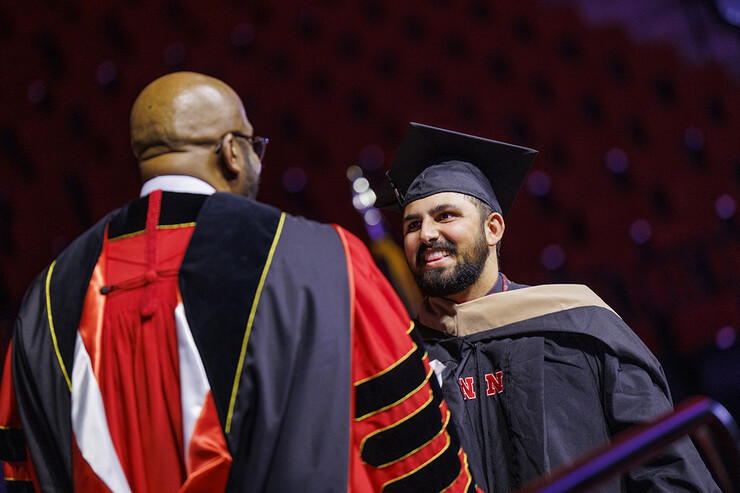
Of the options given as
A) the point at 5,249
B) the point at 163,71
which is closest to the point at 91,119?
the point at 163,71

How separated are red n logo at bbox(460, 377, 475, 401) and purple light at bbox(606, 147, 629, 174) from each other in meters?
4.04

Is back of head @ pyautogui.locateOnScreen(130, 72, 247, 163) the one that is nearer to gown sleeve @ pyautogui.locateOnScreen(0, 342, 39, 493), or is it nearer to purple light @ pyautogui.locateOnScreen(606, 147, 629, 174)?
gown sleeve @ pyautogui.locateOnScreen(0, 342, 39, 493)

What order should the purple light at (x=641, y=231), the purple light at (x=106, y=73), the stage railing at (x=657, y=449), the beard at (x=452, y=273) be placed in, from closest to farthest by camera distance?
the stage railing at (x=657, y=449) → the beard at (x=452, y=273) → the purple light at (x=106, y=73) → the purple light at (x=641, y=231)

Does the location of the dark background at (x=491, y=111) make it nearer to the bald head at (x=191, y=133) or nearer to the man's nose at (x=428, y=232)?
the man's nose at (x=428, y=232)

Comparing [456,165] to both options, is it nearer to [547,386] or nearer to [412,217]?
[412,217]

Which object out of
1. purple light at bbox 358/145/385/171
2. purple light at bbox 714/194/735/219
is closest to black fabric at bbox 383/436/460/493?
purple light at bbox 358/145/385/171

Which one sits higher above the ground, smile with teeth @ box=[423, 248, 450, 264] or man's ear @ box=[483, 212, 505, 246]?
man's ear @ box=[483, 212, 505, 246]

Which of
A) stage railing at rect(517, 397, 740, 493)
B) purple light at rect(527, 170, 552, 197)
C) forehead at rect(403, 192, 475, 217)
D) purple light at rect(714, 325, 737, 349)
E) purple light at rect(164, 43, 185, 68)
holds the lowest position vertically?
purple light at rect(714, 325, 737, 349)

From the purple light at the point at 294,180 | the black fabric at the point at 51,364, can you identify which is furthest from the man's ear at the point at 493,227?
the purple light at the point at 294,180

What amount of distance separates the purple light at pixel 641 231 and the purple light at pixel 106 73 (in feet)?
12.5

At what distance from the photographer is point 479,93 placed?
495 centimetres

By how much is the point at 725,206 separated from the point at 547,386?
4.35 metres

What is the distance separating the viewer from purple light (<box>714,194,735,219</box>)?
479 centimetres

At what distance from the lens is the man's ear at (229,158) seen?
977 mm
